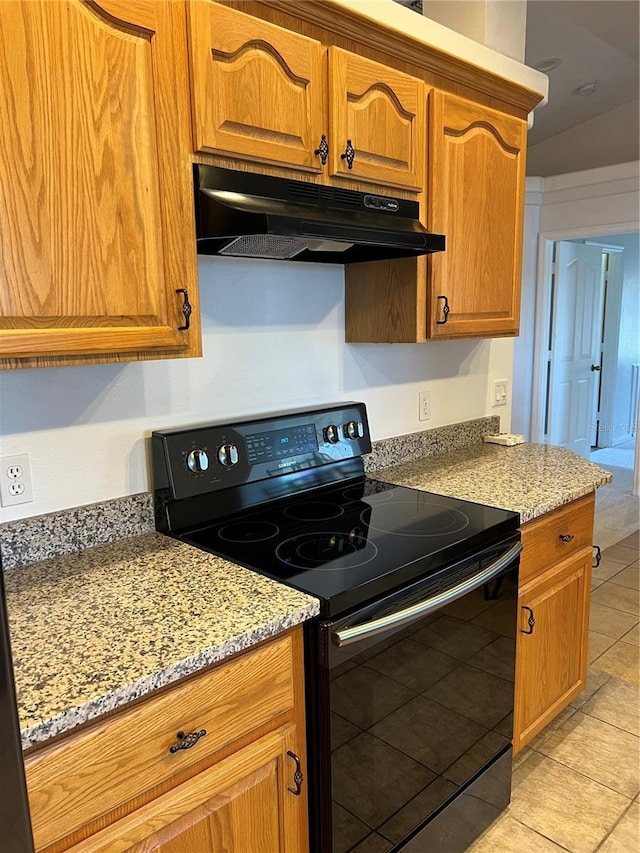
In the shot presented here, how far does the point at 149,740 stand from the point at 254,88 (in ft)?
4.38

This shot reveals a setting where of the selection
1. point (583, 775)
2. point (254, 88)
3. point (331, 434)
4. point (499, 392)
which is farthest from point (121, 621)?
point (499, 392)

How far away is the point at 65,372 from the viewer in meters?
1.42

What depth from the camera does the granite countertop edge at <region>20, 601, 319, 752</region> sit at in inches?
33.4

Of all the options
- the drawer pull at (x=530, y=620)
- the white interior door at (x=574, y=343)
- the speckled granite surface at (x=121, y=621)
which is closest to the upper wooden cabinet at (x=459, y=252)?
the drawer pull at (x=530, y=620)

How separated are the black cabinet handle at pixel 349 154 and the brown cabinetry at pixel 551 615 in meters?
1.11

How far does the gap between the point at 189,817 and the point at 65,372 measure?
3.14 ft

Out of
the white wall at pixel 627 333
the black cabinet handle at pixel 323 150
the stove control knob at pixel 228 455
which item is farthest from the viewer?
the white wall at pixel 627 333

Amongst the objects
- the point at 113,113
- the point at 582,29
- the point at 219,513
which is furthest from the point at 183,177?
the point at 582,29

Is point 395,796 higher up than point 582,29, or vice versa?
point 582,29

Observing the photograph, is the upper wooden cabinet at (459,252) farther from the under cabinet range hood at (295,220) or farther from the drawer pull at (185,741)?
the drawer pull at (185,741)

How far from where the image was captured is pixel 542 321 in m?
5.00

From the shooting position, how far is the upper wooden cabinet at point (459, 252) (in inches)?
72.7

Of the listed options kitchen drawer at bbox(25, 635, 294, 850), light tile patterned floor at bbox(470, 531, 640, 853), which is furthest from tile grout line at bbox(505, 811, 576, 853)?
kitchen drawer at bbox(25, 635, 294, 850)

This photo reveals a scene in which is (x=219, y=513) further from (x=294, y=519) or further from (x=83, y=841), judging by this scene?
(x=83, y=841)
